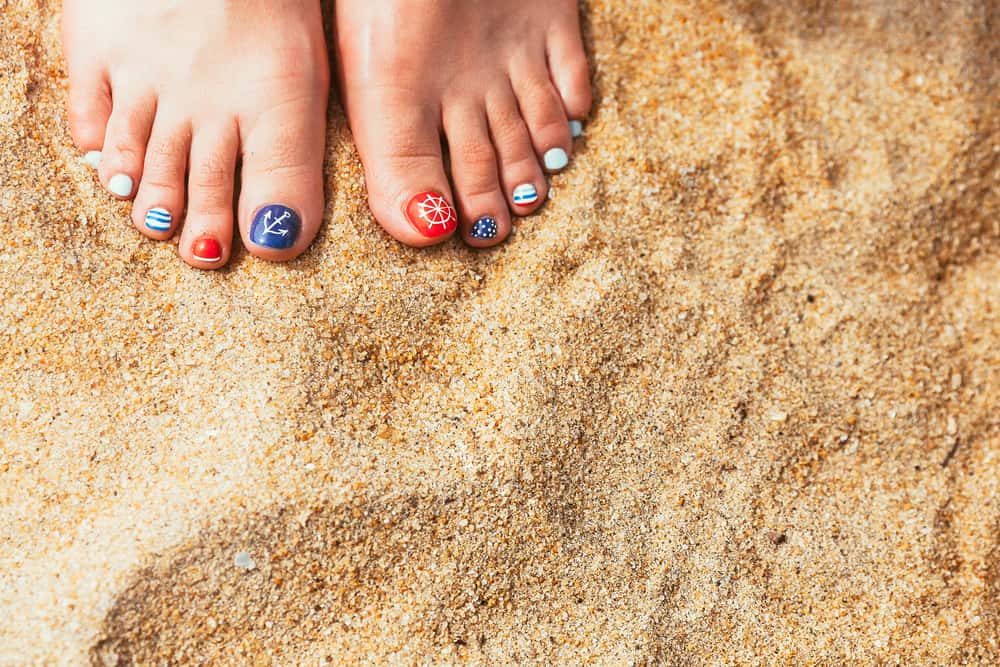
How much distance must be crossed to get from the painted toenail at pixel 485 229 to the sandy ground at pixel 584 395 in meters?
0.03

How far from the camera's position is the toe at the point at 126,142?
114 cm

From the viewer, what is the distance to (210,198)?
3.74ft

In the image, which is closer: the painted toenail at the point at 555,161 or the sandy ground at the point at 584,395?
the sandy ground at the point at 584,395

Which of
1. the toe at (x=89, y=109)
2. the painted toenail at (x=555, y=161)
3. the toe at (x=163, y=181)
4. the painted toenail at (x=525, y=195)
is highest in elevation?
the toe at (x=89, y=109)

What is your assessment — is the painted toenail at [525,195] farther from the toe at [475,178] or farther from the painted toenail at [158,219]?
the painted toenail at [158,219]

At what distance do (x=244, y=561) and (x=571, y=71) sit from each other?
2.94ft

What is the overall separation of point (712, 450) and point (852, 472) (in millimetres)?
212

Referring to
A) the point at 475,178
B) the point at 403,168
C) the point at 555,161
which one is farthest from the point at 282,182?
the point at 555,161

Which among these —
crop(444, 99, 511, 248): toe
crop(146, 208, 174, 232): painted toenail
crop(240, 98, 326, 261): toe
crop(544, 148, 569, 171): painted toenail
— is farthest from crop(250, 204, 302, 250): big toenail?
crop(544, 148, 569, 171): painted toenail

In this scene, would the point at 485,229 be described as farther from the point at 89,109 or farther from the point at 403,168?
the point at 89,109

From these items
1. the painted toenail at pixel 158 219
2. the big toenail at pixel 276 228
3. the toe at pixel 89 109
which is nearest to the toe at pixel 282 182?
the big toenail at pixel 276 228

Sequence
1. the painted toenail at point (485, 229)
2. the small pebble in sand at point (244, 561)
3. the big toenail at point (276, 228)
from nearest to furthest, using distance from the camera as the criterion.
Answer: the small pebble in sand at point (244, 561)
the big toenail at point (276, 228)
the painted toenail at point (485, 229)

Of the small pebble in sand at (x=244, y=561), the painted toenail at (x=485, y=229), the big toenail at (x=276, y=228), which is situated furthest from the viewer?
the painted toenail at (x=485, y=229)

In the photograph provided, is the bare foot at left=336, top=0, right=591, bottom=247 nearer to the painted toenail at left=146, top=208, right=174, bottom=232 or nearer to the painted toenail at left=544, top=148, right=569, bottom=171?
the painted toenail at left=544, top=148, right=569, bottom=171
